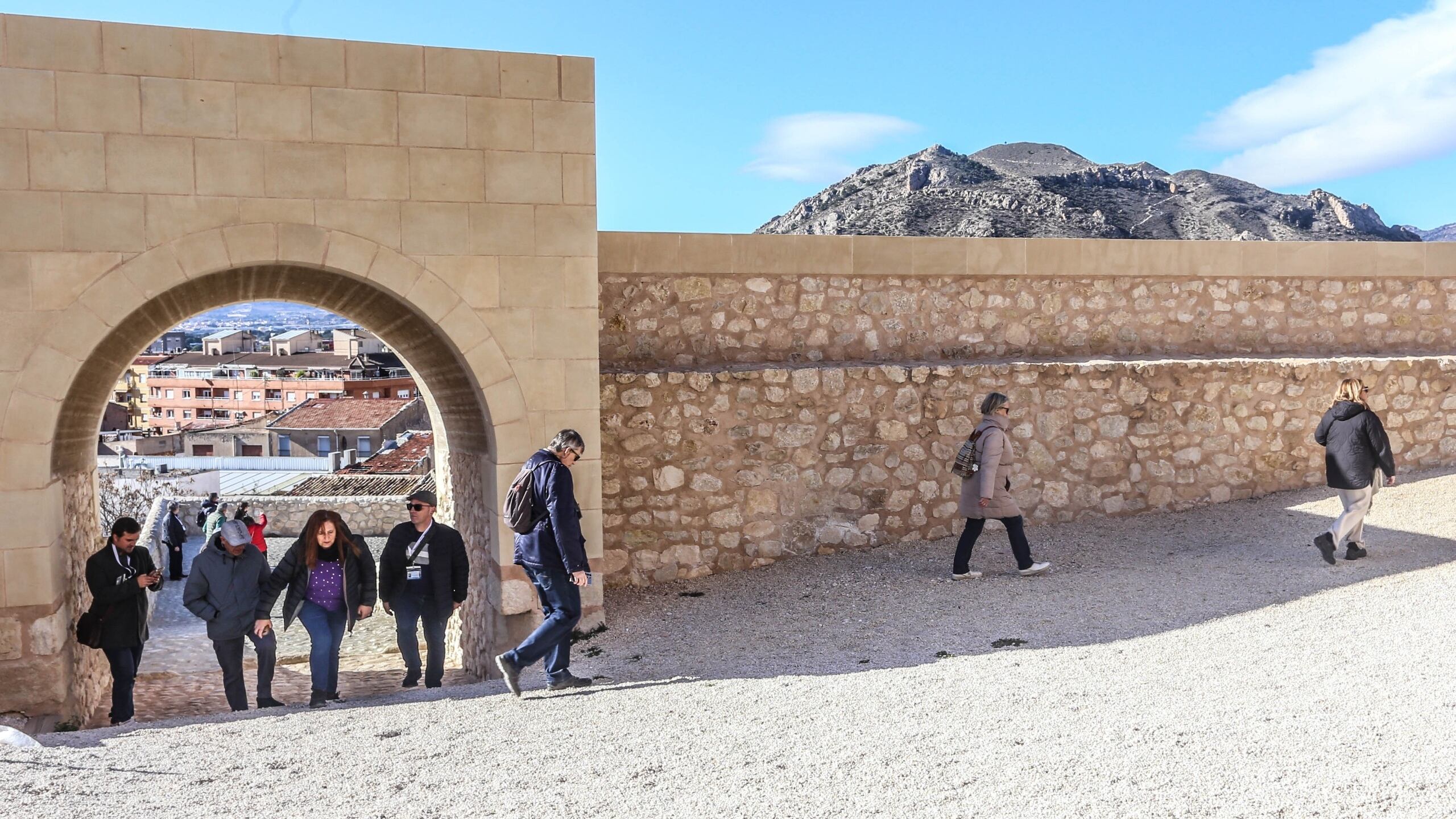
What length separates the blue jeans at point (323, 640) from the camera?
570 cm

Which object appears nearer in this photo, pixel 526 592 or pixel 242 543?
pixel 242 543

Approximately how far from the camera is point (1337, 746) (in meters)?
3.69

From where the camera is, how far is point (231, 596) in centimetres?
559

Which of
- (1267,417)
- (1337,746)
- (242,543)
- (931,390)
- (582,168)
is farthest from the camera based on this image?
(1267,417)

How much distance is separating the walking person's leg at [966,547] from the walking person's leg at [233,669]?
481cm

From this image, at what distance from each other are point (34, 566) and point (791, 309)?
5568 millimetres

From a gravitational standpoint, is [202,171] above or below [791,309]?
above

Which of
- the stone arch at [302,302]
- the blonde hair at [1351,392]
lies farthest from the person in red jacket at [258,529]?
the blonde hair at [1351,392]

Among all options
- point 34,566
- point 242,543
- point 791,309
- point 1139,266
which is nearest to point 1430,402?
point 1139,266

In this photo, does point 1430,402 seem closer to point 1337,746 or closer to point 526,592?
point 1337,746

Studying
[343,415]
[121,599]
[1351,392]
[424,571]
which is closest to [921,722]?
[424,571]

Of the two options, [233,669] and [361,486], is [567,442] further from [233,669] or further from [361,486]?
[361,486]

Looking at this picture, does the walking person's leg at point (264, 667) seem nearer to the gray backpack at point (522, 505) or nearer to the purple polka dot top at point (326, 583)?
the purple polka dot top at point (326, 583)

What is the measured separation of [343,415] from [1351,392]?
50391 mm
